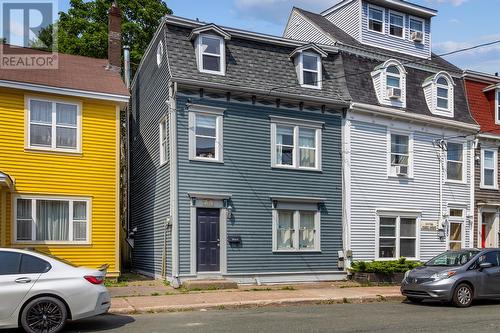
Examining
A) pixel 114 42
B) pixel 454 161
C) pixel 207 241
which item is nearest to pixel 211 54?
pixel 114 42

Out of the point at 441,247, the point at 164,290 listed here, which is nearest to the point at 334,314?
the point at 164,290

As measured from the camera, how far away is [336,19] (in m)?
26.0

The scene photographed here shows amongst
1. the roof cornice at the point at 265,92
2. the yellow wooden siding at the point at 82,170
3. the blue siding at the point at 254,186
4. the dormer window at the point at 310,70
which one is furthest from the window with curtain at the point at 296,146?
the yellow wooden siding at the point at 82,170

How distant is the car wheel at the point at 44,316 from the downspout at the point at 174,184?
24.3 feet

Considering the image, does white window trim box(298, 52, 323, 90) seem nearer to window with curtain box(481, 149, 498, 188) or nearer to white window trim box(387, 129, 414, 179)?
white window trim box(387, 129, 414, 179)

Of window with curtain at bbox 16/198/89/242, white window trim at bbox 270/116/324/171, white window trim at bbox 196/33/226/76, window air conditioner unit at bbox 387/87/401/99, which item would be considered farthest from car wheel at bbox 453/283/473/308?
window with curtain at bbox 16/198/89/242

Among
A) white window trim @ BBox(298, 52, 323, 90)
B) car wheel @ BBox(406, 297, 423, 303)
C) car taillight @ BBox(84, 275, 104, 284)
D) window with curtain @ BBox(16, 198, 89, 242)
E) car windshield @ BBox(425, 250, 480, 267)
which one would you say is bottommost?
car wheel @ BBox(406, 297, 423, 303)

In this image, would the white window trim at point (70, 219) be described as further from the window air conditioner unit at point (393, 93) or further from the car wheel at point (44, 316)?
the window air conditioner unit at point (393, 93)

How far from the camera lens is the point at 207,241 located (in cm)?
1828

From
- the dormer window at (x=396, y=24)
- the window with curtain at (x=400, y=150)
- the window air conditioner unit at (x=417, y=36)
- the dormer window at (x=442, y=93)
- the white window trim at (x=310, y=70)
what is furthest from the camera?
the window air conditioner unit at (x=417, y=36)

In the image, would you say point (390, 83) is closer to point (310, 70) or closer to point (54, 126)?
point (310, 70)

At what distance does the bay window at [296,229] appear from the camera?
1952 cm

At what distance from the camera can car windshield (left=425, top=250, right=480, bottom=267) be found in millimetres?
15109

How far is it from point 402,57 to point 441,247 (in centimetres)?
799
